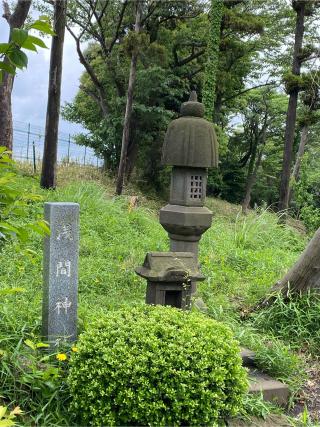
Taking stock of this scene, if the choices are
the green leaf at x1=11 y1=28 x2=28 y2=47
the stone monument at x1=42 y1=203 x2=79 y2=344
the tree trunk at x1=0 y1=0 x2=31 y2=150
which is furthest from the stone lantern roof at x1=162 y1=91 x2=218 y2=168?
the tree trunk at x1=0 y1=0 x2=31 y2=150

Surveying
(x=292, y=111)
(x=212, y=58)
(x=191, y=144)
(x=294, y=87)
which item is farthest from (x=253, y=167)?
(x=191, y=144)

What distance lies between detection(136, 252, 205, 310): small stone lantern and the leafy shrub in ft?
4.01

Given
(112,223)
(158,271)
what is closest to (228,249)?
(112,223)

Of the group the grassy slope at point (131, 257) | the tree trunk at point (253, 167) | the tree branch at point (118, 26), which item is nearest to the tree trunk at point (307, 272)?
the grassy slope at point (131, 257)

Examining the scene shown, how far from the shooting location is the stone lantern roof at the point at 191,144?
17.7 ft

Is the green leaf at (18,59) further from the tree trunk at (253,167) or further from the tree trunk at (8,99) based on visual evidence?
the tree trunk at (253,167)

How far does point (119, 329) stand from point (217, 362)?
627 millimetres

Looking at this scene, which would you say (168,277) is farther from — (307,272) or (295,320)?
(307,272)

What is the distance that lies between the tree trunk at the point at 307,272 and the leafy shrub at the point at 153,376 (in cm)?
234

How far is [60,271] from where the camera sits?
338 centimetres

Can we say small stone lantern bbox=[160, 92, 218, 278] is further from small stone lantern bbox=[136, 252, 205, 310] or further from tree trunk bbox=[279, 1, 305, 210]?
tree trunk bbox=[279, 1, 305, 210]

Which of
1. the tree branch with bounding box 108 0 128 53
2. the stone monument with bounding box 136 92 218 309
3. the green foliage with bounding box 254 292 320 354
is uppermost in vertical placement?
the tree branch with bounding box 108 0 128 53

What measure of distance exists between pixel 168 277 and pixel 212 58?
497 inches

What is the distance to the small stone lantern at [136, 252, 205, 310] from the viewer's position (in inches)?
163
